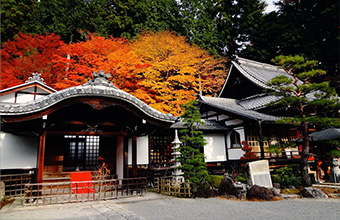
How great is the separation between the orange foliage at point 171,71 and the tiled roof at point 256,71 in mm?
3895

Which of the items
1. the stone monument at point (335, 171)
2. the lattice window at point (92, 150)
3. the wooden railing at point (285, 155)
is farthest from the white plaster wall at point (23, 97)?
the stone monument at point (335, 171)

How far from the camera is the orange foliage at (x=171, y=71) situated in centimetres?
1823

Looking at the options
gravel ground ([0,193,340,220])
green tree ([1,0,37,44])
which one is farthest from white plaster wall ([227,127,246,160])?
green tree ([1,0,37,44])

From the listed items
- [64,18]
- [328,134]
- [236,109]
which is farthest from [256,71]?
[64,18]

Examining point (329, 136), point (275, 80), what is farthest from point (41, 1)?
point (329, 136)

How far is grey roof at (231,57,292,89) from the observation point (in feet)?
57.8

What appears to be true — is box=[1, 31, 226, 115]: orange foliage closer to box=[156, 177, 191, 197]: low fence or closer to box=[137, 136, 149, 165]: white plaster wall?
box=[137, 136, 149, 165]: white plaster wall

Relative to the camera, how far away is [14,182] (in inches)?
366

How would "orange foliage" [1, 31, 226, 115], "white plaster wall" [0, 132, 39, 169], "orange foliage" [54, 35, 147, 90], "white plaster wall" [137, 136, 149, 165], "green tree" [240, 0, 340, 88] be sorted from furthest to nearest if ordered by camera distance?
"green tree" [240, 0, 340, 88] < "orange foliage" [1, 31, 226, 115] < "orange foliage" [54, 35, 147, 90] < "white plaster wall" [137, 136, 149, 165] < "white plaster wall" [0, 132, 39, 169]

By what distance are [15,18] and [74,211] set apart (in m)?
23.8

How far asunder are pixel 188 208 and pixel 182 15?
81.1 feet

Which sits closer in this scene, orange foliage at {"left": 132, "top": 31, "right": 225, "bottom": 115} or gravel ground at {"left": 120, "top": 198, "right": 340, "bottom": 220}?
gravel ground at {"left": 120, "top": 198, "right": 340, "bottom": 220}

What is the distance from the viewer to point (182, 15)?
87.1ft

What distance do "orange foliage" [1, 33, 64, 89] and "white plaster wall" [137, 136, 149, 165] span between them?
11.9 meters
